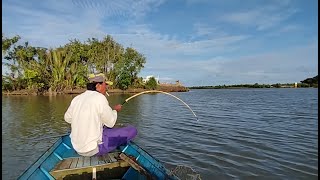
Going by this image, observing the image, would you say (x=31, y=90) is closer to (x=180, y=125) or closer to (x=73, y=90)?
(x=73, y=90)

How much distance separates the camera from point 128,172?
531cm

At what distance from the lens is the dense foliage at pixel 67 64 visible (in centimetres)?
4556

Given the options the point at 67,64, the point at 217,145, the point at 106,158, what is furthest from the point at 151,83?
the point at 106,158

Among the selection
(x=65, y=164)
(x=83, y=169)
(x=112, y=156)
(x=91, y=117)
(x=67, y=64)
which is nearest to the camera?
(x=91, y=117)

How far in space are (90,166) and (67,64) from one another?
4629cm

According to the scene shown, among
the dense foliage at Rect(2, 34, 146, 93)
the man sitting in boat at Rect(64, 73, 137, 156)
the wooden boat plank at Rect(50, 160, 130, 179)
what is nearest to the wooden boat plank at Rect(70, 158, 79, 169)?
the wooden boat plank at Rect(50, 160, 130, 179)

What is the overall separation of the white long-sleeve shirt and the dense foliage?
4324 centimetres

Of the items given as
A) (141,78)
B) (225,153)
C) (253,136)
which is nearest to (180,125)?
(253,136)

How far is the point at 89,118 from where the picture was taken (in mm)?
4457

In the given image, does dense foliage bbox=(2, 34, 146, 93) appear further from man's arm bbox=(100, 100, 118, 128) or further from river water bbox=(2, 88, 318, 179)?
man's arm bbox=(100, 100, 118, 128)

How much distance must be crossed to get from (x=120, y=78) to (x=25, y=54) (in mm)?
16780

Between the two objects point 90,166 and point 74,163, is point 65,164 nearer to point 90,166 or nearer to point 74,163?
point 74,163

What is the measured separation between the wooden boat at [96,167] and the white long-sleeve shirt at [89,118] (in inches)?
15.8

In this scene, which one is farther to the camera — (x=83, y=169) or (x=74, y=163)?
(x=74, y=163)
